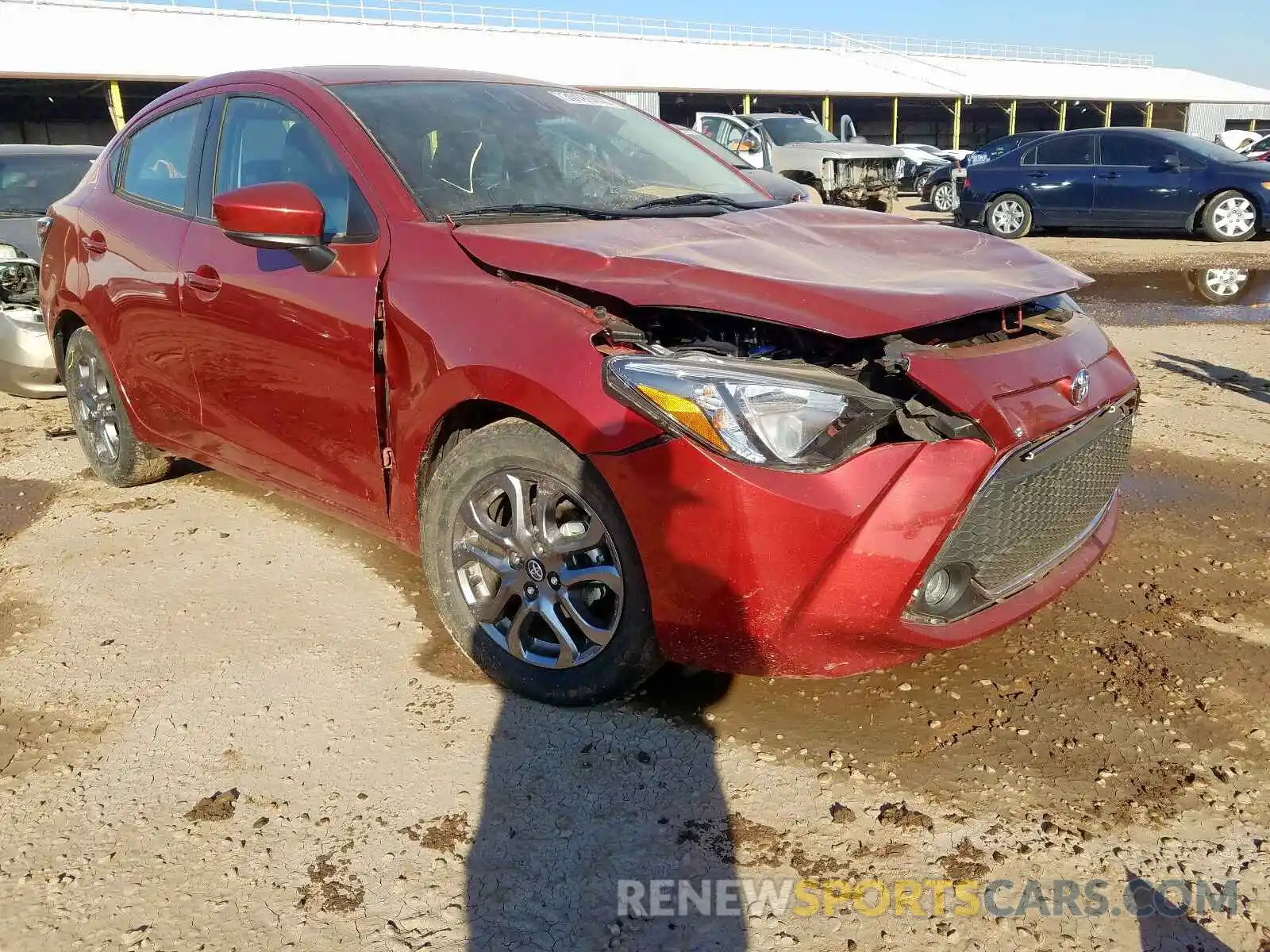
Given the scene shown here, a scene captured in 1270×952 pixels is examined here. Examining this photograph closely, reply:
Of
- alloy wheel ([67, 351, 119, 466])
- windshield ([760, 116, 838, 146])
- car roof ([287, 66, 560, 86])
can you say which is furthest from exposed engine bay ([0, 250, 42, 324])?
windshield ([760, 116, 838, 146])

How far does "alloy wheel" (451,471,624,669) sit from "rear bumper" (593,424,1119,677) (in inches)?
8.7

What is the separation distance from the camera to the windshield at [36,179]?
7.19 meters

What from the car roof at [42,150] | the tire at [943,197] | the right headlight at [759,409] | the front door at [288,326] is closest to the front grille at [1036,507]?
the right headlight at [759,409]

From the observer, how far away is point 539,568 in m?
2.72

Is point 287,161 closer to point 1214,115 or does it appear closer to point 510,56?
point 510,56

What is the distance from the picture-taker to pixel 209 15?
3077cm

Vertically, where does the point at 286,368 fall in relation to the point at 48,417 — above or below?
above

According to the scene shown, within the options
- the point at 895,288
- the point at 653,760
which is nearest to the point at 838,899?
the point at 653,760

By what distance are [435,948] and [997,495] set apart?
1.59 meters

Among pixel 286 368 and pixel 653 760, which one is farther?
pixel 286 368

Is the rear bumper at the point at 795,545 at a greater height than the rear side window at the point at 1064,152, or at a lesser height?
greater

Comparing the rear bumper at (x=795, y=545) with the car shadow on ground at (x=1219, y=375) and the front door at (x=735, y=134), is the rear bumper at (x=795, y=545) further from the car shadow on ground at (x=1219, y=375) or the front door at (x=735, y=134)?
the front door at (x=735, y=134)

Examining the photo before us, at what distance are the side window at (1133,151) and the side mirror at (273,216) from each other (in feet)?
42.9

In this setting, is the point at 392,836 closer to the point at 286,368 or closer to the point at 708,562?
the point at 708,562
